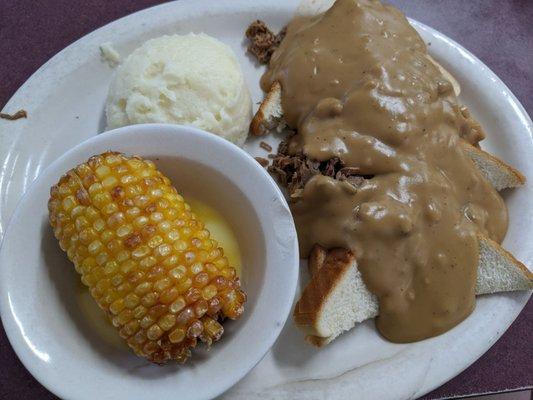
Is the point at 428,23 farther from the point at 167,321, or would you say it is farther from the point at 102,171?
the point at 167,321

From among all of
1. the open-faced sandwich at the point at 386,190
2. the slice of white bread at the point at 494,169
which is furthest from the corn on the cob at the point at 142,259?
the slice of white bread at the point at 494,169

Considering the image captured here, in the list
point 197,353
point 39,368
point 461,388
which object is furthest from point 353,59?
point 39,368

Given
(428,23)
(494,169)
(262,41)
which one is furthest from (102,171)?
(428,23)

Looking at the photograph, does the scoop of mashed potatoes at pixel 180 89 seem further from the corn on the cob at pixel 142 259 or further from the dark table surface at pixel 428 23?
the dark table surface at pixel 428 23

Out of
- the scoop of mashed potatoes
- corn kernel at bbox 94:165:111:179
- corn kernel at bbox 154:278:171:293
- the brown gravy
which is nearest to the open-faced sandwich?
the brown gravy

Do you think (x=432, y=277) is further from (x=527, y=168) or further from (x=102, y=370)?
(x=102, y=370)

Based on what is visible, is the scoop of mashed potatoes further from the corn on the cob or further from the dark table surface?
the dark table surface
